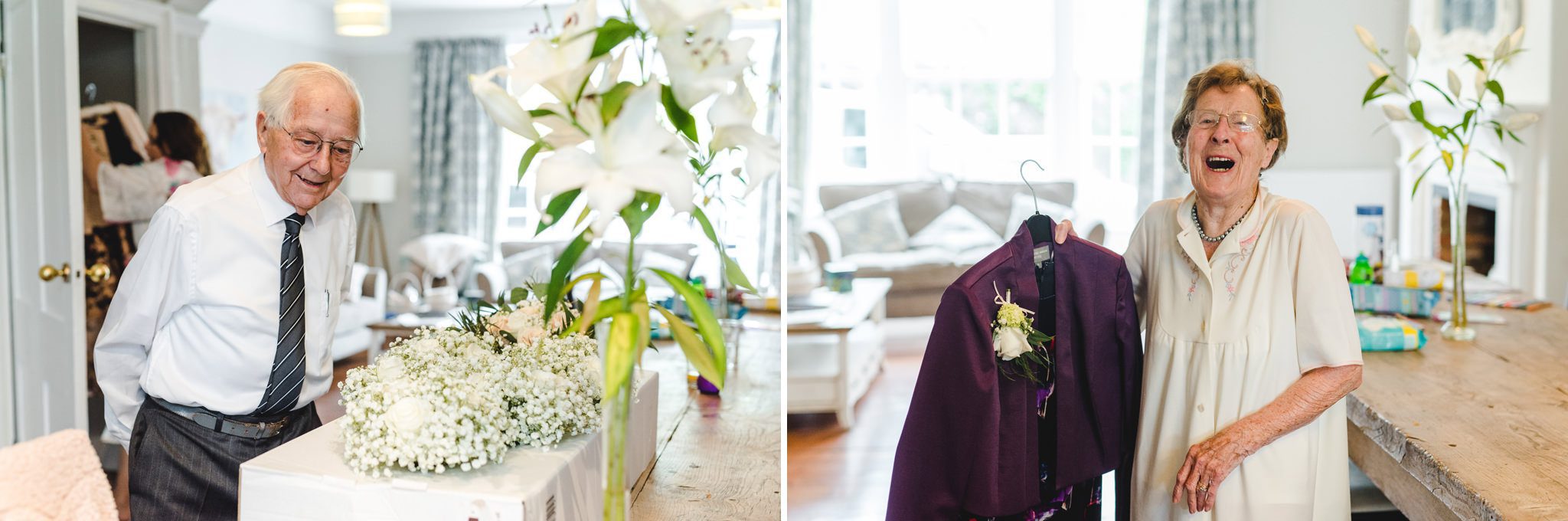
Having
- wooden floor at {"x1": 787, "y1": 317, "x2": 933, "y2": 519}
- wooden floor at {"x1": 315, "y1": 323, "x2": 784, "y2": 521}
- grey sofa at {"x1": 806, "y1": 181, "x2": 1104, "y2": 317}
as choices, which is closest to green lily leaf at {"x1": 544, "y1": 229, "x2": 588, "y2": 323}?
wooden floor at {"x1": 315, "y1": 323, "x2": 784, "y2": 521}

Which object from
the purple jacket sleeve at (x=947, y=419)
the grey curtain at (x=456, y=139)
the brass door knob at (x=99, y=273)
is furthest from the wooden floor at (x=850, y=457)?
the grey curtain at (x=456, y=139)

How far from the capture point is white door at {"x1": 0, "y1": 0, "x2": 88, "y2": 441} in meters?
2.90

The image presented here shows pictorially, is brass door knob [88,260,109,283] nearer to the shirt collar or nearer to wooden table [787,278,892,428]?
the shirt collar

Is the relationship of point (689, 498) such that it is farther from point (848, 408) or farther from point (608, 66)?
point (848, 408)

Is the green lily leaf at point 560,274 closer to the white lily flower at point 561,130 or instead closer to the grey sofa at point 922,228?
the white lily flower at point 561,130

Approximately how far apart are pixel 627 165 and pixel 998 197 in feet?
22.7

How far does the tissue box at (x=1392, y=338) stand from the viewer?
265cm

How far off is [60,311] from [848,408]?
2.92 m

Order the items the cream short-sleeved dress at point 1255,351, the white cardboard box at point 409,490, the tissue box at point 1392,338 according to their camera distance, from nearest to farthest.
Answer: the white cardboard box at point 409,490, the cream short-sleeved dress at point 1255,351, the tissue box at point 1392,338

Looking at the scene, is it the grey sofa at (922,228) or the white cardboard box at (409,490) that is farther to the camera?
the grey sofa at (922,228)

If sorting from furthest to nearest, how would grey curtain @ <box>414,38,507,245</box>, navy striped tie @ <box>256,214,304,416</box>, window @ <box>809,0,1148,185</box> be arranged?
grey curtain @ <box>414,38,507,245</box>, window @ <box>809,0,1148,185</box>, navy striped tie @ <box>256,214,304,416</box>

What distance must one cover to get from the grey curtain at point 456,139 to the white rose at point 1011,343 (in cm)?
740

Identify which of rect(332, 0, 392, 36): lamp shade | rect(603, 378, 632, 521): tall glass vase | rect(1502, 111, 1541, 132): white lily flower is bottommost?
rect(603, 378, 632, 521): tall glass vase

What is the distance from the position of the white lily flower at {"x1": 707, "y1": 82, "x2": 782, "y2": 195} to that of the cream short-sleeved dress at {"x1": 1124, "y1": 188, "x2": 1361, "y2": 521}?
1.14 meters
